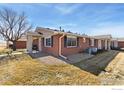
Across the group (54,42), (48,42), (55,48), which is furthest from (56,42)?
(48,42)

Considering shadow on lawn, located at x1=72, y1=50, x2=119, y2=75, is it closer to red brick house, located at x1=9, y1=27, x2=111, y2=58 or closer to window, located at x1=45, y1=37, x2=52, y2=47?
red brick house, located at x1=9, y1=27, x2=111, y2=58

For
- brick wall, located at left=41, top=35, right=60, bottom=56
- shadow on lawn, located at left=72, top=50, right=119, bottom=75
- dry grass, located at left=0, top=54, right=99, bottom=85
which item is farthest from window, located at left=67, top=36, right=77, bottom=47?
dry grass, located at left=0, top=54, right=99, bottom=85

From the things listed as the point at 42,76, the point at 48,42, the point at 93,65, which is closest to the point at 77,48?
the point at 48,42

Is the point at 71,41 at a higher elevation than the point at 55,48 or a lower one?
higher

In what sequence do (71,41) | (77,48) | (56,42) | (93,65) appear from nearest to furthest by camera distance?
(93,65) → (56,42) → (71,41) → (77,48)

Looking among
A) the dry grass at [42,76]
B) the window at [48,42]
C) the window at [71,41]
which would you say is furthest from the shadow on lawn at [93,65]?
the window at [48,42]

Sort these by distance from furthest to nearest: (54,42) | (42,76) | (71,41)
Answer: (71,41)
(54,42)
(42,76)

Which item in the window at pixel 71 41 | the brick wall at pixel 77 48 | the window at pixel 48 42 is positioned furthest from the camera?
the window at pixel 48 42

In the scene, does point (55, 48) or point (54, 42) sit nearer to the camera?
point (55, 48)

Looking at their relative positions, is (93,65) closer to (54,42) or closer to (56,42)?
(56,42)

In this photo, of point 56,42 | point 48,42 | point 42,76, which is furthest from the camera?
point 48,42

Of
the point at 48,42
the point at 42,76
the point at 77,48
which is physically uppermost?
the point at 48,42

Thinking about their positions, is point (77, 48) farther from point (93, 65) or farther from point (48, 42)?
point (93, 65)

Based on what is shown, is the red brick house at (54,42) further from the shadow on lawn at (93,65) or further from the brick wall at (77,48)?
the shadow on lawn at (93,65)
